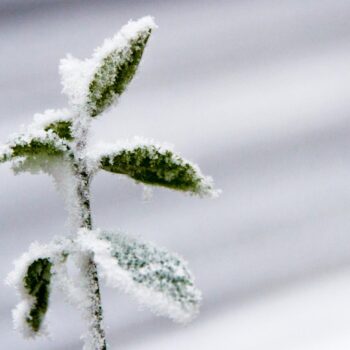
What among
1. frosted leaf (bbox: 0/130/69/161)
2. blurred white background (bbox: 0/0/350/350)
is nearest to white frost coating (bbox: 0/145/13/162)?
frosted leaf (bbox: 0/130/69/161)

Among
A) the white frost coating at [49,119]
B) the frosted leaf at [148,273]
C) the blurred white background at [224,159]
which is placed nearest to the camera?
the frosted leaf at [148,273]

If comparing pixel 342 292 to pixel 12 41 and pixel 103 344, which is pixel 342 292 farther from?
pixel 103 344

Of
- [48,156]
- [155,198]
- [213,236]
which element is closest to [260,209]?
[213,236]

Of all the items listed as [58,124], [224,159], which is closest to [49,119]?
[58,124]

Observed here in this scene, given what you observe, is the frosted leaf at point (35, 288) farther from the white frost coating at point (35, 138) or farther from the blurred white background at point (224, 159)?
the blurred white background at point (224, 159)

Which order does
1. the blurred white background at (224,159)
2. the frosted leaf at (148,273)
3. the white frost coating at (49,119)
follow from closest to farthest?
1. the frosted leaf at (148,273)
2. the white frost coating at (49,119)
3. the blurred white background at (224,159)

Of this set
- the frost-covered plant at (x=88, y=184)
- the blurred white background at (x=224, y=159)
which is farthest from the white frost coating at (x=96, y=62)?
the blurred white background at (x=224, y=159)

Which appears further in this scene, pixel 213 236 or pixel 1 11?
pixel 213 236

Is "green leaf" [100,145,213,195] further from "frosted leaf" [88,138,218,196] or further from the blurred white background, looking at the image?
the blurred white background
